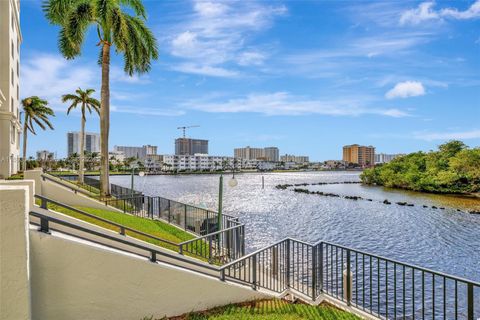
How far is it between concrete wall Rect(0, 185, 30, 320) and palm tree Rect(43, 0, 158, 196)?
572 inches

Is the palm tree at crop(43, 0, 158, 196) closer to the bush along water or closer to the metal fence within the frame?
the metal fence

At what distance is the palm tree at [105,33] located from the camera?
1706 cm

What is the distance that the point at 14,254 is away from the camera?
13.0 ft

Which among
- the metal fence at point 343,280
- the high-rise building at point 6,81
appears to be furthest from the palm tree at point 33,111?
the metal fence at point 343,280

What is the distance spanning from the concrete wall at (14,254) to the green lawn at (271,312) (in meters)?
2.26

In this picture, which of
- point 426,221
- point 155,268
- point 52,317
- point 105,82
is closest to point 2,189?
point 52,317

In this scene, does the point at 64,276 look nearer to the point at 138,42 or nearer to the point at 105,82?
the point at 105,82

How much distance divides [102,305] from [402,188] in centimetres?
7691

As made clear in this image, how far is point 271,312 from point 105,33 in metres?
17.9

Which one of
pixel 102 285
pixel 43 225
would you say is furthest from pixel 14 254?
pixel 102 285

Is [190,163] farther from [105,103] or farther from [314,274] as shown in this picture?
[314,274]

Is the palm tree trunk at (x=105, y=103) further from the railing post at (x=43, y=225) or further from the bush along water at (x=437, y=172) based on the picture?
the bush along water at (x=437, y=172)

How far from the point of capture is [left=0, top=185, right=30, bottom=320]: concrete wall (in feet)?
12.8

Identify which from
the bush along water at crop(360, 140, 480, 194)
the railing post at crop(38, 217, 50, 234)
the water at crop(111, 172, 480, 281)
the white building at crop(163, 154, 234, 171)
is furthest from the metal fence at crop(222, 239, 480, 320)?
the white building at crop(163, 154, 234, 171)
